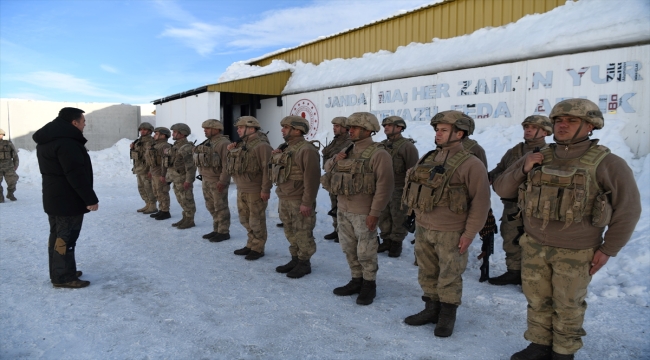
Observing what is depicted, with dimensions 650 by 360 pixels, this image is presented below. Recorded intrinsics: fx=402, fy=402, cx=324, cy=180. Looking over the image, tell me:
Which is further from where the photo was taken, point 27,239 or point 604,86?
point 604,86

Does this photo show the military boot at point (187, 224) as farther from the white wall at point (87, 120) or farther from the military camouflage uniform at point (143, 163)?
the white wall at point (87, 120)

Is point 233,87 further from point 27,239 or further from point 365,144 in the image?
point 365,144

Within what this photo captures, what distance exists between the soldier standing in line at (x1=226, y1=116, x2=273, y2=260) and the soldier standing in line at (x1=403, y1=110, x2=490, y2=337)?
9.42 ft

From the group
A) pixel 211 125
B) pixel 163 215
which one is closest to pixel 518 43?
pixel 211 125

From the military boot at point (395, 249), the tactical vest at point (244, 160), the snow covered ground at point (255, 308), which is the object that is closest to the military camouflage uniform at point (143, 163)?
the snow covered ground at point (255, 308)

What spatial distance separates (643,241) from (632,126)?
293 cm

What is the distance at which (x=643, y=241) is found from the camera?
195 inches

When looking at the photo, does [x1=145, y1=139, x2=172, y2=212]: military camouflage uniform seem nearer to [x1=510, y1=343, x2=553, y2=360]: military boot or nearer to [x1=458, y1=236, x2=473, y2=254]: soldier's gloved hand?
[x1=458, y1=236, x2=473, y2=254]: soldier's gloved hand

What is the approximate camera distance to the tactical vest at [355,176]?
4277 mm

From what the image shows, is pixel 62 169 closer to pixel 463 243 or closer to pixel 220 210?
pixel 220 210

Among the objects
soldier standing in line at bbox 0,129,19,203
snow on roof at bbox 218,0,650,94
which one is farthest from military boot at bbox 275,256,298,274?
soldier standing in line at bbox 0,129,19,203

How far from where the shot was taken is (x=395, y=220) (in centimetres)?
620

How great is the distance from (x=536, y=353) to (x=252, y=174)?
4223 millimetres

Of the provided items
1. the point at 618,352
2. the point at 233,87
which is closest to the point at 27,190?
the point at 233,87
